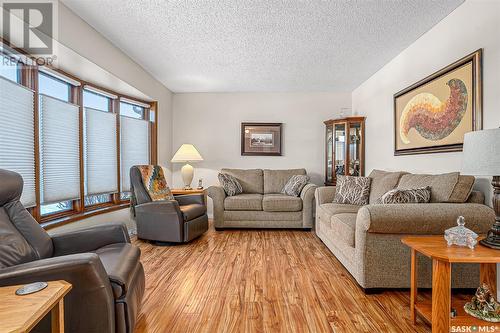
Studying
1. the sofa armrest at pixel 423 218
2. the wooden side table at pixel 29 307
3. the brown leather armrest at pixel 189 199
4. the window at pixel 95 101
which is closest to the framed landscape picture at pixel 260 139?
the brown leather armrest at pixel 189 199

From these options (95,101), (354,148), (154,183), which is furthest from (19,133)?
(354,148)

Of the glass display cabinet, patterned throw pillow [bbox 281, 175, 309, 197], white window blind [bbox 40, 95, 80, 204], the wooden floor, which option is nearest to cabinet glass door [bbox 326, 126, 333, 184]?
the glass display cabinet

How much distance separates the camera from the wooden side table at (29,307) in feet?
2.70

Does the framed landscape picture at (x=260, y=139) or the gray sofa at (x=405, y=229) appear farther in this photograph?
the framed landscape picture at (x=260, y=139)

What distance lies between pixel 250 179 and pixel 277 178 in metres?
0.49

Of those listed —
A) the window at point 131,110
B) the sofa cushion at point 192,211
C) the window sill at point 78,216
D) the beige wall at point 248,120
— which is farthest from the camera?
the beige wall at point 248,120

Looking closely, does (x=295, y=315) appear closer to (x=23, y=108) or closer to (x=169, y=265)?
(x=169, y=265)

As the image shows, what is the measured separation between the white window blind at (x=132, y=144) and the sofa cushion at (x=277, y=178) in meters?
2.13

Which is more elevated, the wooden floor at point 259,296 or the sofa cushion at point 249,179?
the sofa cushion at point 249,179

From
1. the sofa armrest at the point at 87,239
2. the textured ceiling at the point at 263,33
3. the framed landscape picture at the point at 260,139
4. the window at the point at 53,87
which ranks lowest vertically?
the sofa armrest at the point at 87,239

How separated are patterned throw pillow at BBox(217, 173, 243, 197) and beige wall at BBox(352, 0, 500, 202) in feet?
7.26

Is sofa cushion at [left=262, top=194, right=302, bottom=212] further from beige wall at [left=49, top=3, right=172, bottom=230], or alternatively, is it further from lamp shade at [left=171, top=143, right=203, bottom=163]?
beige wall at [left=49, top=3, right=172, bottom=230]

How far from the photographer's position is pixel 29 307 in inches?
36.0

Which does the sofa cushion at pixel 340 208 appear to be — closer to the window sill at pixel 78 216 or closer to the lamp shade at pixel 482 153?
the lamp shade at pixel 482 153
